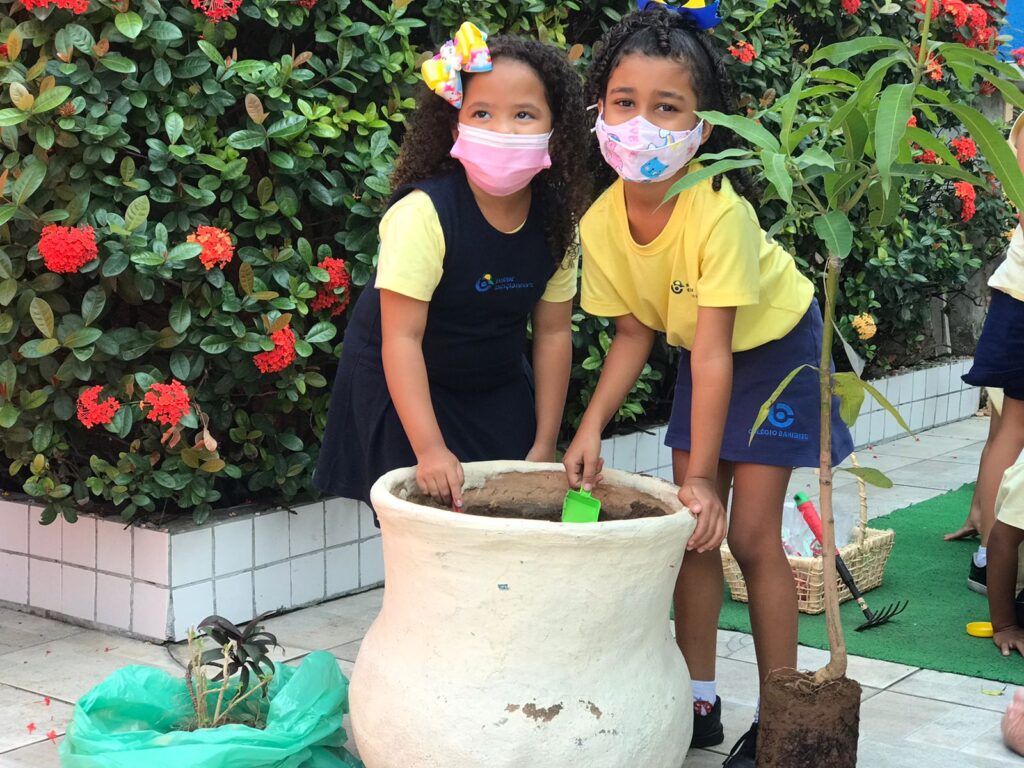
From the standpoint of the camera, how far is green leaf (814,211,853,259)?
2037mm

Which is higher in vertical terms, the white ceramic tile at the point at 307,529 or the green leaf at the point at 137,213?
the green leaf at the point at 137,213

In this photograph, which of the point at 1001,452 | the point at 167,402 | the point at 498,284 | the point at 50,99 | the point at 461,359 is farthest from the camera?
the point at 1001,452

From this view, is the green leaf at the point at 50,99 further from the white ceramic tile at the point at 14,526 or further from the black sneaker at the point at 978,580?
the black sneaker at the point at 978,580

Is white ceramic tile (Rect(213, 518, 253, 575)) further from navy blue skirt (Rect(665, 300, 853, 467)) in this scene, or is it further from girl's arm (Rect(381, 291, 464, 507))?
navy blue skirt (Rect(665, 300, 853, 467))

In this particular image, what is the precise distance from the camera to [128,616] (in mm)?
3438

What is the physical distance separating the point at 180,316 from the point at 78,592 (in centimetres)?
92

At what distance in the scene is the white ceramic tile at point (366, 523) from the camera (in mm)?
3844

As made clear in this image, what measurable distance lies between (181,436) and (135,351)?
0.85ft

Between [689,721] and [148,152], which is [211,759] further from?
[148,152]

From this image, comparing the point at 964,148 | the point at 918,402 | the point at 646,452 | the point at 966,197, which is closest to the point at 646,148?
the point at 646,452

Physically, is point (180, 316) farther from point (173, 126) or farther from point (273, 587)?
point (273, 587)

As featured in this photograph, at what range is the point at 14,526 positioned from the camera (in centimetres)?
369

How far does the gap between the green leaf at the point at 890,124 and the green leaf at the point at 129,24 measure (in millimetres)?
1913

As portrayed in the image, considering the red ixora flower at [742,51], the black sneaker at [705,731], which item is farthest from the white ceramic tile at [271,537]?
the red ixora flower at [742,51]
